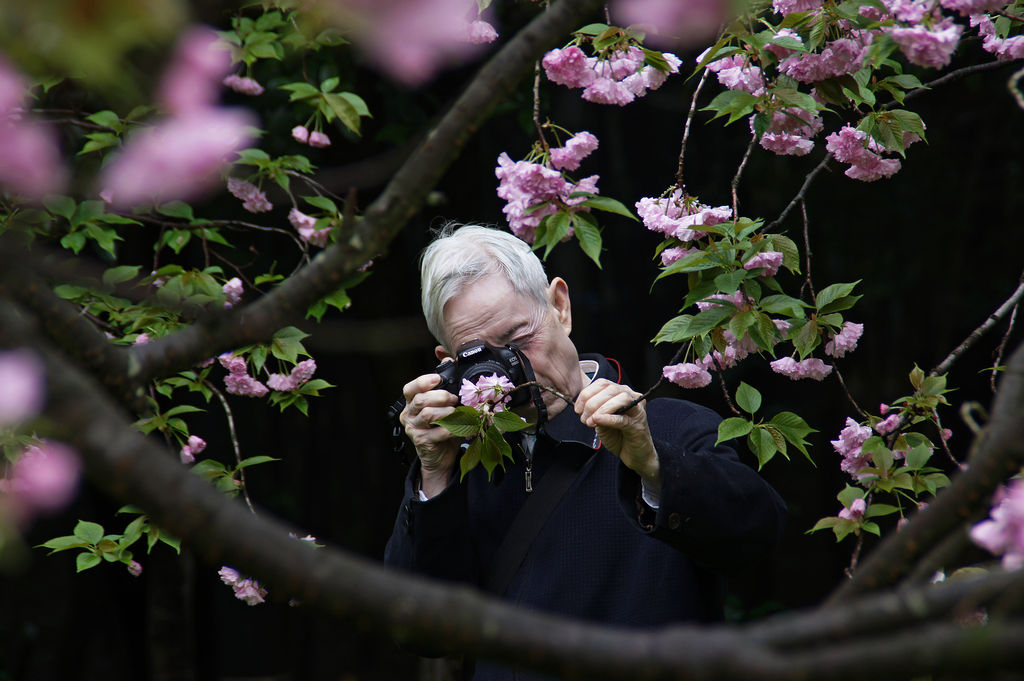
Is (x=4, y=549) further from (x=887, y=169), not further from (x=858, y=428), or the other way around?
(x=887, y=169)

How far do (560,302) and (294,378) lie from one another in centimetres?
67

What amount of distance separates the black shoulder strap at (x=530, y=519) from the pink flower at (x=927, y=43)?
0.97m

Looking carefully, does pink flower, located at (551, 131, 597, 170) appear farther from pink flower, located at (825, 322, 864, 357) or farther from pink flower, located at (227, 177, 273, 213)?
pink flower, located at (227, 177, 273, 213)

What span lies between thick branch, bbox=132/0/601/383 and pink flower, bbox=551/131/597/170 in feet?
2.58

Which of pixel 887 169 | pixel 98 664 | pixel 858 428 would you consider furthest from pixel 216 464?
pixel 98 664

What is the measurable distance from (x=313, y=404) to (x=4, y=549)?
3444mm

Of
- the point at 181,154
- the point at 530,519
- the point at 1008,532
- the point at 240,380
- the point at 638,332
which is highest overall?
the point at 181,154

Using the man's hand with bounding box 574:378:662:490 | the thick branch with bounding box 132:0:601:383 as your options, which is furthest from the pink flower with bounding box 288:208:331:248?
the thick branch with bounding box 132:0:601:383

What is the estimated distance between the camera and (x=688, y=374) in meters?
1.75

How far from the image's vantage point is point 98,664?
194 inches

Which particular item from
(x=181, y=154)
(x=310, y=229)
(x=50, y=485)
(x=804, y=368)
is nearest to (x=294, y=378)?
(x=310, y=229)

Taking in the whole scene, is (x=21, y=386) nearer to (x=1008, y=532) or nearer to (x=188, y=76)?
(x=188, y=76)

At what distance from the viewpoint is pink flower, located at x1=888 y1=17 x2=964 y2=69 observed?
1.28m

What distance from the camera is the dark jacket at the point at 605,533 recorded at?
5.22 feet
